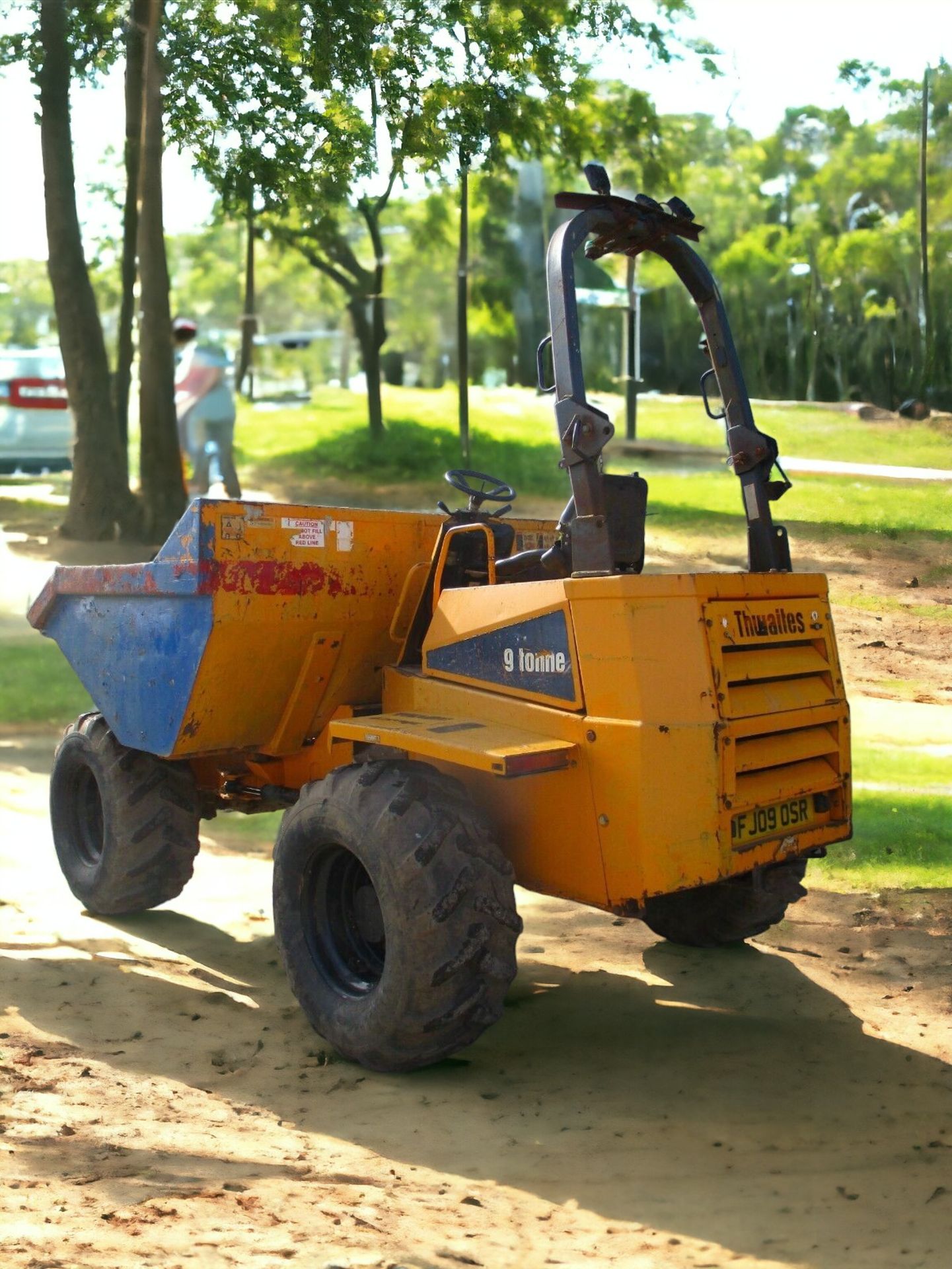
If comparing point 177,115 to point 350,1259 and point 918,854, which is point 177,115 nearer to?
point 918,854

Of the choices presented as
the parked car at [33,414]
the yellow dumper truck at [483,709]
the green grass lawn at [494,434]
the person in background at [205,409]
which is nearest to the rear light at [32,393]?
the parked car at [33,414]

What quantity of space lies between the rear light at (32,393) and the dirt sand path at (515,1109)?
14383mm

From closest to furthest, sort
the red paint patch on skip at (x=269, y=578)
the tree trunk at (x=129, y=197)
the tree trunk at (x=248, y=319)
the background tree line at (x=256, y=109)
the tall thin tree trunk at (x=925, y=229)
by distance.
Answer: the red paint patch on skip at (x=269, y=578), the tall thin tree trunk at (x=925, y=229), the background tree line at (x=256, y=109), the tree trunk at (x=129, y=197), the tree trunk at (x=248, y=319)

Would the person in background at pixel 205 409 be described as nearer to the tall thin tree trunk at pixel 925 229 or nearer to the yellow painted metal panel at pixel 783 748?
the tall thin tree trunk at pixel 925 229

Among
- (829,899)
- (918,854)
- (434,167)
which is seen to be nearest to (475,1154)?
(829,899)

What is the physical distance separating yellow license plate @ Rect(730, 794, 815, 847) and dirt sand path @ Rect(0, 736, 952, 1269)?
2.62 feet

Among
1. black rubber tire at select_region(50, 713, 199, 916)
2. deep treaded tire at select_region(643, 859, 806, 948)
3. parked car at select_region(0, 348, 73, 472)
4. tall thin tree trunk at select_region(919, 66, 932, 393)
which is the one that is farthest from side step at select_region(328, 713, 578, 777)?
parked car at select_region(0, 348, 73, 472)

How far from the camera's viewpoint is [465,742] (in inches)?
180

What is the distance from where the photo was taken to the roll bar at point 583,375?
4508 mm

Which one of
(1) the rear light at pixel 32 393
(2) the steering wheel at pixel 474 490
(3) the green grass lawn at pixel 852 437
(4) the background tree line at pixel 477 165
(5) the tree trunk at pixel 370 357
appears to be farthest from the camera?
(5) the tree trunk at pixel 370 357

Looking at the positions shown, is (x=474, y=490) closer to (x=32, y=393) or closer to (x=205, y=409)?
(x=205, y=409)

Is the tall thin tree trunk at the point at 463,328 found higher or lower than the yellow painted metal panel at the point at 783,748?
higher

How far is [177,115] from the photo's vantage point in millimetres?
13805

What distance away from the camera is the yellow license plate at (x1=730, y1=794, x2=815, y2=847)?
4.49m
